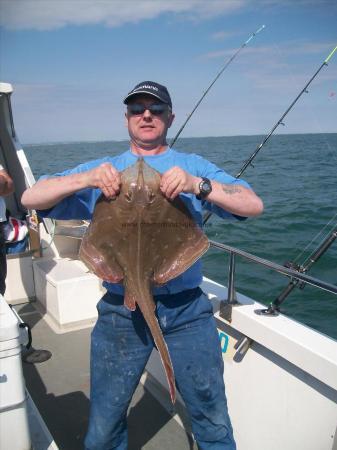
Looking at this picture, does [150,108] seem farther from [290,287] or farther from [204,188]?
[290,287]

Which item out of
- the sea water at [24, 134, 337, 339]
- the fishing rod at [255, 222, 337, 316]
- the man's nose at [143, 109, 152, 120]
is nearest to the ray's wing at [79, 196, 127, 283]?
the man's nose at [143, 109, 152, 120]

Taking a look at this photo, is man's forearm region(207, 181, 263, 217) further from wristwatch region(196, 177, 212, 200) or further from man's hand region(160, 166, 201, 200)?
man's hand region(160, 166, 201, 200)

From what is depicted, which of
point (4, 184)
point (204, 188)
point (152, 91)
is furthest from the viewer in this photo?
point (4, 184)

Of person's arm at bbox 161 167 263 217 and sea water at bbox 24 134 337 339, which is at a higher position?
person's arm at bbox 161 167 263 217

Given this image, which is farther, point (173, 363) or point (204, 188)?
point (173, 363)

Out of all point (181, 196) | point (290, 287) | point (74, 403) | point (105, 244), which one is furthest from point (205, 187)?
point (74, 403)

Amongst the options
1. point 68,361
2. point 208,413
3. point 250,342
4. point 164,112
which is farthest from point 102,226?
point 68,361

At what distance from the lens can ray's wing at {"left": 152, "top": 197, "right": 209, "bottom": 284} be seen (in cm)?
234

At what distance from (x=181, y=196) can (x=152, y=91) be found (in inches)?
26.7

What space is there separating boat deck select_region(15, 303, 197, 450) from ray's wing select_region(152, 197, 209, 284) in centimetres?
193

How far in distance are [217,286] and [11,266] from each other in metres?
3.60

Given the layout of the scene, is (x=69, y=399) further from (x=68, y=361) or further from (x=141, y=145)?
(x=141, y=145)

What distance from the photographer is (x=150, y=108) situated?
8.42 ft

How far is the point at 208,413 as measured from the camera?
2.67 meters
